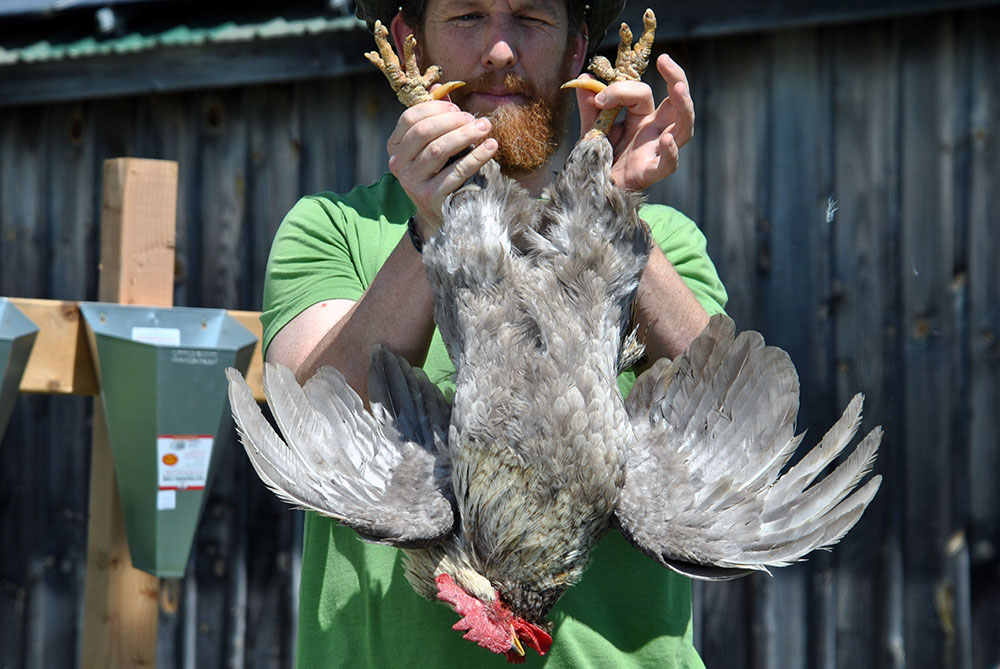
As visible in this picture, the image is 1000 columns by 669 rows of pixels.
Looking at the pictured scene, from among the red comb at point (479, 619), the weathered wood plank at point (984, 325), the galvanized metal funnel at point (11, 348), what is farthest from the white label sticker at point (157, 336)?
the weathered wood plank at point (984, 325)

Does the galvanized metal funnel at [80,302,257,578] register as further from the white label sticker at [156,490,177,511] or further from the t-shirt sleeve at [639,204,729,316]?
the t-shirt sleeve at [639,204,729,316]

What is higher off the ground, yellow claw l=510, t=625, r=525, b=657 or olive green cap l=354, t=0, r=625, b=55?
olive green cap l=354, t=0, r=625, b=55

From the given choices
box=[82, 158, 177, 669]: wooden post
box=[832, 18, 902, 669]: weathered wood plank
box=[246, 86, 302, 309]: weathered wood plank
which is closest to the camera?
box=[82, 158, 177, 669]: wooden post

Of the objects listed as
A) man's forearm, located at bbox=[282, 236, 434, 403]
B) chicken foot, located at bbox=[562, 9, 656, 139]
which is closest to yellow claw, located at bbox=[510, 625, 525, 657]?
man's forearm, located at bbox=[282, 236, 434, 403]

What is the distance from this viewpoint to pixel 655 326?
2195mm

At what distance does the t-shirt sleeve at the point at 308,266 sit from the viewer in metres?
2.34

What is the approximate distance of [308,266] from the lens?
2.38m

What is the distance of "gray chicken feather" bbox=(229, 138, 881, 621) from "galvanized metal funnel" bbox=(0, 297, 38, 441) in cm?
92

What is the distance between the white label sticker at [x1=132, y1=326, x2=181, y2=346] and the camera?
2.92 metres

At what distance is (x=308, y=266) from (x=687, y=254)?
909mm

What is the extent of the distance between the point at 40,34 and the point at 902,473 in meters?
4.02

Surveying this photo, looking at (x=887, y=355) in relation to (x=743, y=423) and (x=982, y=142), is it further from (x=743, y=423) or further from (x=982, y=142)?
(x=743, y=423)

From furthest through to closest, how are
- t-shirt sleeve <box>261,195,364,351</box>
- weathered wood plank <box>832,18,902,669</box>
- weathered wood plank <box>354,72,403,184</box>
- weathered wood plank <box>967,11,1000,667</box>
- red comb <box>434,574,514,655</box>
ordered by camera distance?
weathered wood plank <box>354,72,403,184</box>
weathered wood plank <box>832,18,902,669</box>
weathered wood plank <box>967,11,1000,667</box>
t-shirt sleeve <box>261,195,364,351</box>
red comb <box>434,574,514,655</box>

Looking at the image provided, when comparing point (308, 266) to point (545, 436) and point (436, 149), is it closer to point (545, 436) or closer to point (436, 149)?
point (436, 149)
